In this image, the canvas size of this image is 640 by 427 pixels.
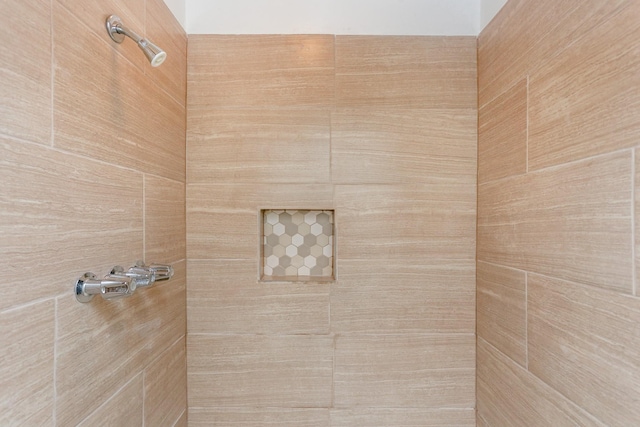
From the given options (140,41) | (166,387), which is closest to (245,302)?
(166,387)

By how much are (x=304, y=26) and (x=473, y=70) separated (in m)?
0.61

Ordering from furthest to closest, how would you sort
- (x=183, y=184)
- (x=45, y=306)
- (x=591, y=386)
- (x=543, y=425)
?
(x=183, y=184) → (x=543, y=425) → (x=591, y=386) → (x=45, y=306)

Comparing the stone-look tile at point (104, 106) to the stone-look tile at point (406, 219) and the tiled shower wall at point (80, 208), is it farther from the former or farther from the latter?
the stone-look tile at point (406, 219)

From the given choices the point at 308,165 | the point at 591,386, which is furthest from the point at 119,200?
the point at 591,386

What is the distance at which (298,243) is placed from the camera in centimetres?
139

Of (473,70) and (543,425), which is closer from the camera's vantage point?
(543,425)

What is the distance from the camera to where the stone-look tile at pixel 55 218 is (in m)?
0.56

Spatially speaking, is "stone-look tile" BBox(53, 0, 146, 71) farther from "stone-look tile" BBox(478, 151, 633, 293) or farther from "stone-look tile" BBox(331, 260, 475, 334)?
"stone-look tile" BBox(478, 151, 633, 293)

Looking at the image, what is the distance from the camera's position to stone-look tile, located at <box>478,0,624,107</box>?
0.79m

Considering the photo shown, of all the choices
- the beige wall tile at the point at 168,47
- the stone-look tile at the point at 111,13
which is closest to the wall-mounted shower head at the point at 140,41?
the stone-look tile at the point at 111,13

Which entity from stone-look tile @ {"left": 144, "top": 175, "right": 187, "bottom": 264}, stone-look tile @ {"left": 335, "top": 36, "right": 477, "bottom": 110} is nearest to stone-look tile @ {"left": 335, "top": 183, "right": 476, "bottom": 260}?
stone-look tile @ {"left": 335, "top": 36, "right": 477, "bottom": 110}

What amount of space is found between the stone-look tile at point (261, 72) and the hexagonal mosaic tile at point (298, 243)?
40cm

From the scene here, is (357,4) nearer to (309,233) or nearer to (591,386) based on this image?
(309,233)

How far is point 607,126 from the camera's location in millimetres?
729
